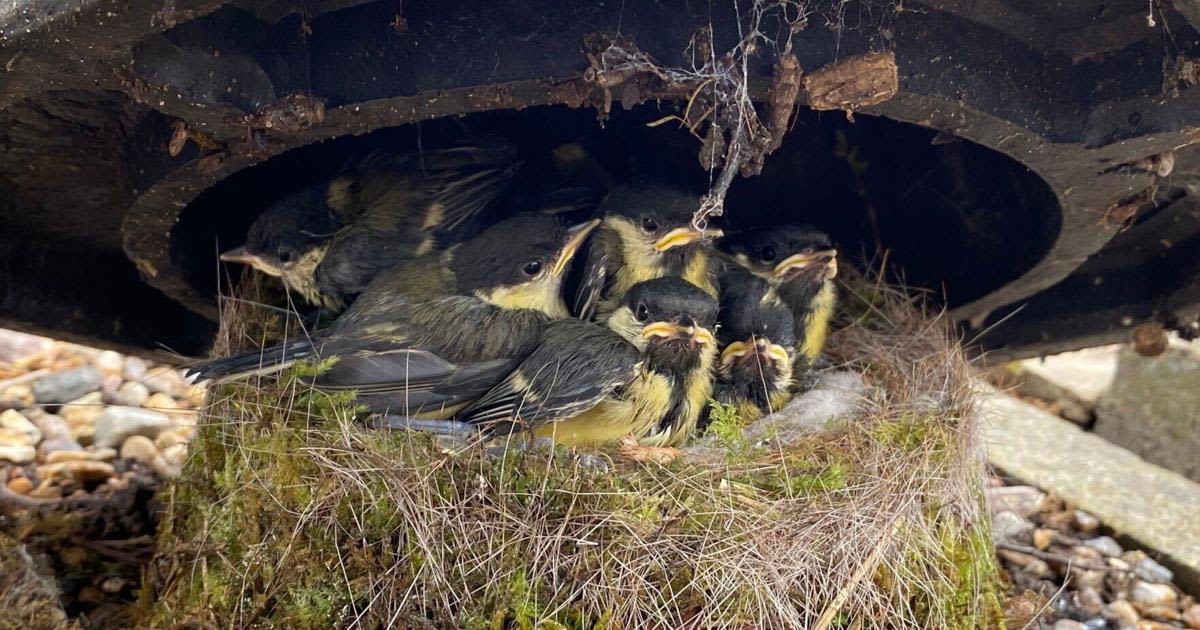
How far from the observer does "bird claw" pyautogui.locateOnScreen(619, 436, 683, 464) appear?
247 cm

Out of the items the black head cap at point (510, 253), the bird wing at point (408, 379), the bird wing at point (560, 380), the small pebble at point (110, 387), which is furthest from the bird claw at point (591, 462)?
the small pebble at point (110, 387)

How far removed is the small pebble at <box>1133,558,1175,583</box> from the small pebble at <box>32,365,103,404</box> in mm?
3417

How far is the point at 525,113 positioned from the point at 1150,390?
3332mm

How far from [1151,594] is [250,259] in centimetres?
266

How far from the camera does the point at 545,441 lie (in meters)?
2.48

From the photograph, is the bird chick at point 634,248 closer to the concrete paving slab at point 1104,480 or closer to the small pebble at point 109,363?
the concrete paving slab at point 1104,480

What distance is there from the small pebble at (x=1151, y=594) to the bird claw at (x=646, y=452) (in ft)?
5.06

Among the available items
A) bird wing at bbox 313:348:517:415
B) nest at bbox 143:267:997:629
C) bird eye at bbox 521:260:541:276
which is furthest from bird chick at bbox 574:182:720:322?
nest at bbox 143:267:997:629

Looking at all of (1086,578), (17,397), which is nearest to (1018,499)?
(1086,578)

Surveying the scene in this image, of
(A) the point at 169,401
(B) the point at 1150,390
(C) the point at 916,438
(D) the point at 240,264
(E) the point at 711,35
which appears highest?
(E) the point at 711,35

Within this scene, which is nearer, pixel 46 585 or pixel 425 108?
pixel 425 108

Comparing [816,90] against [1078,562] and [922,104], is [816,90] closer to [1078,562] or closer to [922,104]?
[922,104]

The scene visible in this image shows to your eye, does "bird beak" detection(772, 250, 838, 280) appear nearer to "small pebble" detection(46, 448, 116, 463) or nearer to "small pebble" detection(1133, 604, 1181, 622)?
"small pebble" detection(1133, 604, 1181, 622)

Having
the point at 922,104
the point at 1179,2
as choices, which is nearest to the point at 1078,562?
the point at 922,104
